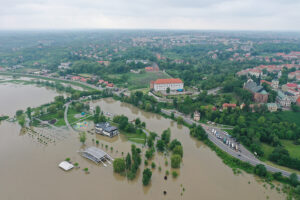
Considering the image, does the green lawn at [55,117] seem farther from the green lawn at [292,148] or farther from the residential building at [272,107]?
the residential building at [272,107]

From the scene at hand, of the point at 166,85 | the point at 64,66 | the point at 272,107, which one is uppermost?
the point at 64,66

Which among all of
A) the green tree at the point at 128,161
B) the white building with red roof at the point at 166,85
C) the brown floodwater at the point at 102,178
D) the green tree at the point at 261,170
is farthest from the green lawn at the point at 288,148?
the white building with red roof at the point at 166,85

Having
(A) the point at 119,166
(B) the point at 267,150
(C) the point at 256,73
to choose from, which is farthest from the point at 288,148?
(C) the point at 256,73

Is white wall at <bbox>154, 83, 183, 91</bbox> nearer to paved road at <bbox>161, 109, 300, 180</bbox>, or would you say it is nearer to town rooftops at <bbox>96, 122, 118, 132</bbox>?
town rooftops at <bbox>96, 122, 118, 132</bbox>

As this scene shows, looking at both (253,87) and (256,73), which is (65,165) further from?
(256,73)

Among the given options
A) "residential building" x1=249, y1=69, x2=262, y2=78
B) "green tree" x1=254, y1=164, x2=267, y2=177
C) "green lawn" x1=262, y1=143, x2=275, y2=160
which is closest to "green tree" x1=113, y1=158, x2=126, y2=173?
"green tree" x1=254, y1=164, x2=267, y2=177

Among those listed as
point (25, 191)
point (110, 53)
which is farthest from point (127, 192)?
point (110, 53)

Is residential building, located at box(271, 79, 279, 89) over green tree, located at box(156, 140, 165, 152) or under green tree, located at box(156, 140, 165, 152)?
over
